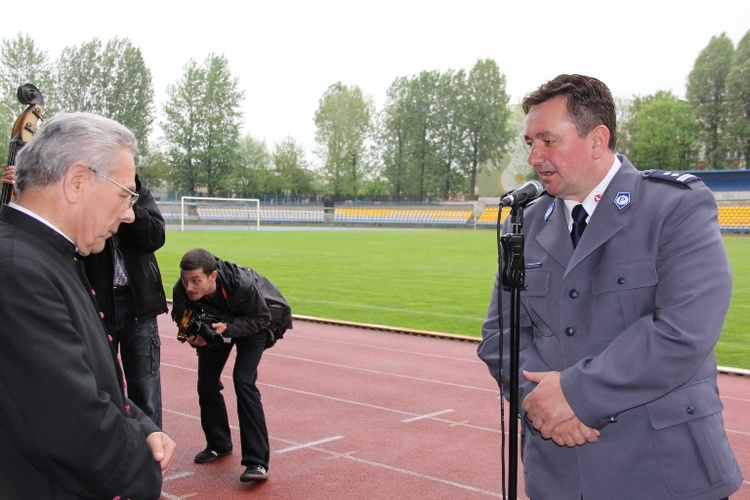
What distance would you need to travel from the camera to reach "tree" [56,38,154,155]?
238 ft

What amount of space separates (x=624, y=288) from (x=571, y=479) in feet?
2.27

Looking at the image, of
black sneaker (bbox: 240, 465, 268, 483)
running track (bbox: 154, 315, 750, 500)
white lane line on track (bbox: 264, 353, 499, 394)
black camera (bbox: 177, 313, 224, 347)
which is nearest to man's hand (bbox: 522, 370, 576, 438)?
running track (bbox: 154, 315, 750, 500)

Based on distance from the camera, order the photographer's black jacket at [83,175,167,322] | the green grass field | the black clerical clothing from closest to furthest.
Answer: the black clerical clothing
the photographer's black jacket at [83,175,167,322]
the green grass field

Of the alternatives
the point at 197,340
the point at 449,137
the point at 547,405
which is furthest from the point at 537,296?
the point at 449,137

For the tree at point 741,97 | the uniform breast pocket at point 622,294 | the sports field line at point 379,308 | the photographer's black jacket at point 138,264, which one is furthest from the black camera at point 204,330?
the tree at point 741,97

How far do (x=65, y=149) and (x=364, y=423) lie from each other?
5444 millimetres

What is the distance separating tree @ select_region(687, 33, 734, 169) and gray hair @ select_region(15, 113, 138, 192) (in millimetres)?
69208

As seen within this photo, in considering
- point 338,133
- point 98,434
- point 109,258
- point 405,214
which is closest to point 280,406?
point 109,258

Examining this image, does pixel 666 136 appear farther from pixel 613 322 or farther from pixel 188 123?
pixel 613 322

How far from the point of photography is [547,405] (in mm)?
2510

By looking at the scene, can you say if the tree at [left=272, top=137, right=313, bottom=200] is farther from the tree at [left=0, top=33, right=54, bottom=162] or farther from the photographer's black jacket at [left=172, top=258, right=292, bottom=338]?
the photographer's black jacket at [left=172, top=258, right=292, bottom=338]

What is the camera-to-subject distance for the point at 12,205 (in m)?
2.12

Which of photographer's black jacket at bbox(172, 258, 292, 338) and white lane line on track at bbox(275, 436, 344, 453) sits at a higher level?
photographer's black jacket at bbox(172, 258, 292, 338)

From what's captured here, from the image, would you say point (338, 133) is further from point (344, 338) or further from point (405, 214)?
point (344, 338)
